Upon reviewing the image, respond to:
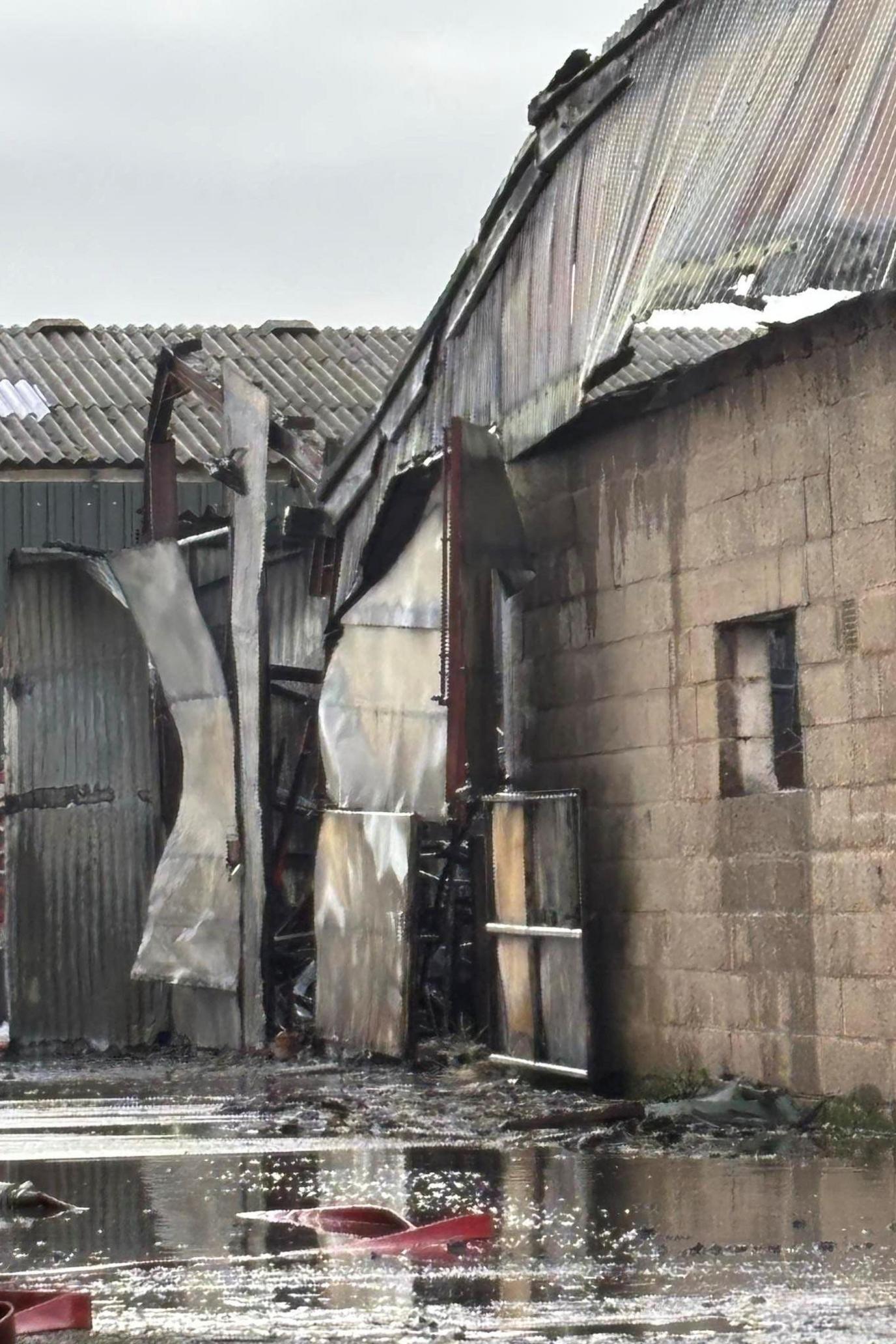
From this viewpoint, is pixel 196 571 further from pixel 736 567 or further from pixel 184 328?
pixel 184 328

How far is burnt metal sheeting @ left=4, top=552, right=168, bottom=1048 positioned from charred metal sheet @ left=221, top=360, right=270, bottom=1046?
5.55 ft

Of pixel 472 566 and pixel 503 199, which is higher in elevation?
pixel 503 199

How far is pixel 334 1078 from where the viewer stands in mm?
12227

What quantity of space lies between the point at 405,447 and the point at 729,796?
4.23 m

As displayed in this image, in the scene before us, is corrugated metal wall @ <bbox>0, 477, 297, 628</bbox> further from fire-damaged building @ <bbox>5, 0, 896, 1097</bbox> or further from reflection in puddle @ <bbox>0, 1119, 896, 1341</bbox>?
reflection in puddle @ <bbox>0, 1119, 896, 1341</bbox>

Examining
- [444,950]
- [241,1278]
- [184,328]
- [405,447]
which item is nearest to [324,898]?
[444,950]

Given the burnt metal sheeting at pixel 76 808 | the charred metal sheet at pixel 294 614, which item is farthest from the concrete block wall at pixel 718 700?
the burnt metal sheeting at pixel 76 808

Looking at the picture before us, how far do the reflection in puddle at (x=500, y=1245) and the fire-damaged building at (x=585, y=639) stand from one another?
5.31ft

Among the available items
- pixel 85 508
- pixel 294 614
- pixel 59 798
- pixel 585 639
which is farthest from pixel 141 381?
pixel 585 639

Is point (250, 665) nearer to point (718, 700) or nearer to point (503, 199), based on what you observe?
point (503, 199)

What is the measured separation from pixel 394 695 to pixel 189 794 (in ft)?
8.44

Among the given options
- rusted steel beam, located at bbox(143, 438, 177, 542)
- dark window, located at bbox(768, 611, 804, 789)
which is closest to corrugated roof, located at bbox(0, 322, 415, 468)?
rusted steel beam, located at bbox(143, 438, 177, 542)

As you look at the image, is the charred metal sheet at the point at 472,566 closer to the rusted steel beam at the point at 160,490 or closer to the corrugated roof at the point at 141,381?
the rusted steel beam at the point at 160,490

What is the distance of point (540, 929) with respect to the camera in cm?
1120
